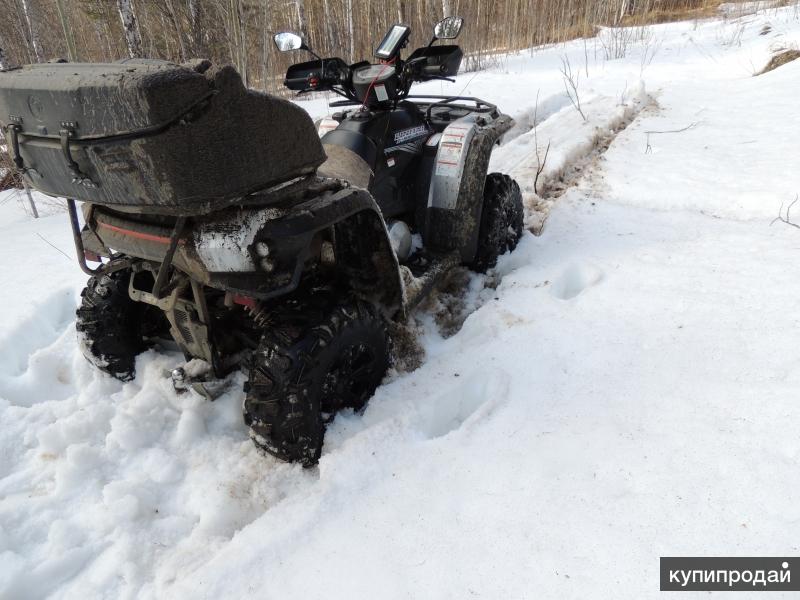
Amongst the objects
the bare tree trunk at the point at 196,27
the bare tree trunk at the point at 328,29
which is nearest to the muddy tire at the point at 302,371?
the bare tree trunk at the point at 196,27

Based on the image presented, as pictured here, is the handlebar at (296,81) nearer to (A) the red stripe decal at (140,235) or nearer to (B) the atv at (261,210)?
(B) the atv at (261,210)

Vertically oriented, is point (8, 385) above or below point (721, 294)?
below

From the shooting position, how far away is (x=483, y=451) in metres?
1.68

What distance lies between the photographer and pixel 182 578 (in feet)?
4.66

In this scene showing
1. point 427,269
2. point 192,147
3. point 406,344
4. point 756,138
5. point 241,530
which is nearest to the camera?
point 192,147

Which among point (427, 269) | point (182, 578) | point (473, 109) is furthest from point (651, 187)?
point (182, 578)

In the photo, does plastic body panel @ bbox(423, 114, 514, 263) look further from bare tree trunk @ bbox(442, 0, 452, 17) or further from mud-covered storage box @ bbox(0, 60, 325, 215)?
bare tree trunk @ bbox(442, 0, 452, 17)

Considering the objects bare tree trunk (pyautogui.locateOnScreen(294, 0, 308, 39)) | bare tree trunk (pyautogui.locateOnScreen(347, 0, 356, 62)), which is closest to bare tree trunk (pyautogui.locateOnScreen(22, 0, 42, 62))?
bare tree trunk (pyautogui.locateOnScreen(294, 0, 308, 39))

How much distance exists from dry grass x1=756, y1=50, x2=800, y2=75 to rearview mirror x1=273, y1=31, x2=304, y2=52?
677cm

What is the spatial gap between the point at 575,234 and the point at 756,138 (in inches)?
91.3

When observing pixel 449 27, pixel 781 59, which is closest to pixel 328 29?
pixel 781 59

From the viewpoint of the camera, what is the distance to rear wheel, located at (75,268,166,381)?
2049mm

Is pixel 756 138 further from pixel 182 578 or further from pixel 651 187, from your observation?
pixel 182 578

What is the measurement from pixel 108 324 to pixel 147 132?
49.6 inches
